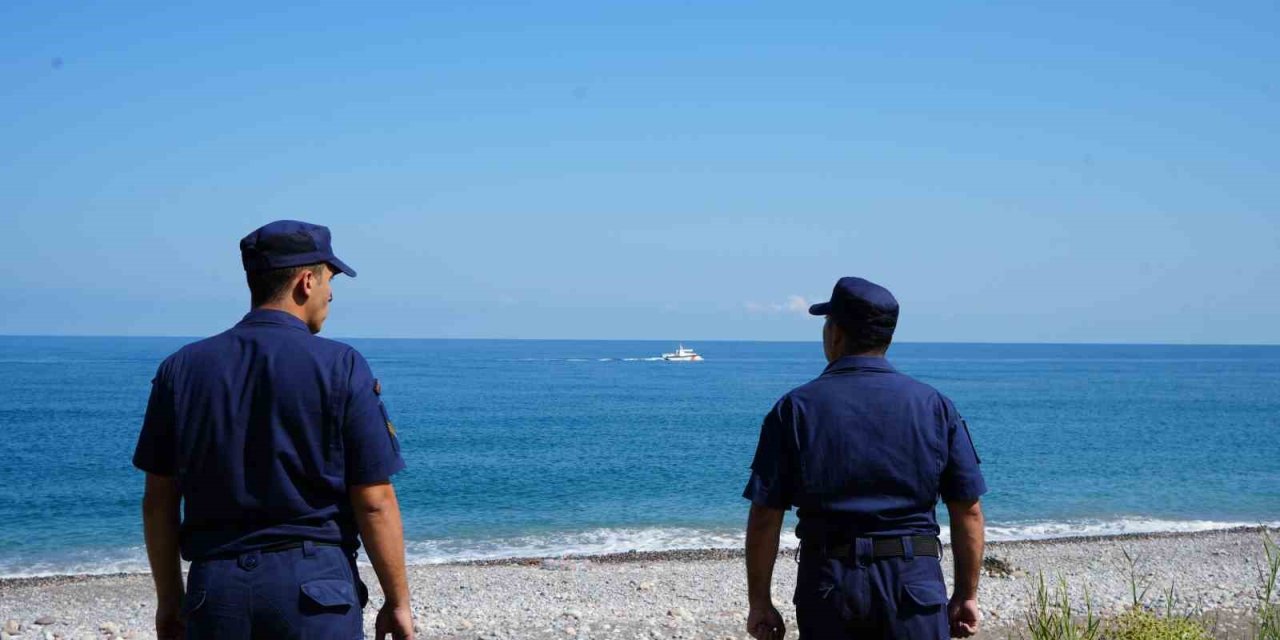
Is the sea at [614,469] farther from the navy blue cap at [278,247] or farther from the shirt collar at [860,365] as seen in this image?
the navy blue cap at [278,247]

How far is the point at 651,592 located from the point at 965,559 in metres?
10.4

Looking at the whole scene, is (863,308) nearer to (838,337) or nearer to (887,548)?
(838,337)

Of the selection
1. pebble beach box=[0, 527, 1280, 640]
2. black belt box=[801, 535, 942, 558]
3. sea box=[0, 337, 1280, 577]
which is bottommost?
sea box=[0, 337, 1280, 577]

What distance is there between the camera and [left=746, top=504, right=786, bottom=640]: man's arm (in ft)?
13.2

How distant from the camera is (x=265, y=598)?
133 inches

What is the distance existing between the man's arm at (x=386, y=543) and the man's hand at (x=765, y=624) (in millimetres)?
1254

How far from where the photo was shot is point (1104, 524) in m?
25.0

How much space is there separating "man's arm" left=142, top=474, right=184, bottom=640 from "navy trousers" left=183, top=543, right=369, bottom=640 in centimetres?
20

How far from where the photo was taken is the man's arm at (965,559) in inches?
161

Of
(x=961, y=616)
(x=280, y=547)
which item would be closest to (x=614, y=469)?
(x=961, y=616)

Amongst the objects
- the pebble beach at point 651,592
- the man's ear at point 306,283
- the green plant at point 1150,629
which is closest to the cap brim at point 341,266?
the man's ear at point 306,283

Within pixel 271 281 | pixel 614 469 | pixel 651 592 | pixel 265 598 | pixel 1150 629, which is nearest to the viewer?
pixel 265 598

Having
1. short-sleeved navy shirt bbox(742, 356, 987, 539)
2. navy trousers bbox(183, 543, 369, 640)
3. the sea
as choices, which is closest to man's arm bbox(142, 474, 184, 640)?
navy trousers bbox(183, 543, 369, 640)

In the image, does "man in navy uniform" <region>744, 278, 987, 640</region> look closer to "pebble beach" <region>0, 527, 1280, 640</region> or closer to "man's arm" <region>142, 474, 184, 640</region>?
"man's arm" <region>142, 474, 184, 640</region>
